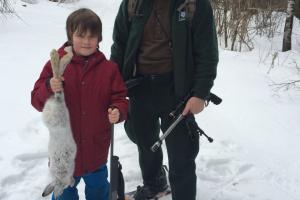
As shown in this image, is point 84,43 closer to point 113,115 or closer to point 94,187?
point 113,115

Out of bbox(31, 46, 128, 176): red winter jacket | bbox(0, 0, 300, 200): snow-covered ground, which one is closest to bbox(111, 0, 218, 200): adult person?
bbox(31, 46, 128, 176): red winter jacket

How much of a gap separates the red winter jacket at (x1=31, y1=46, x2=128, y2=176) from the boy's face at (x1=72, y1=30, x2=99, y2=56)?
0.04 metres

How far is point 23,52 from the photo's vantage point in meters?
7.13

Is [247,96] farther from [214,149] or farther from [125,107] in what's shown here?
[125,107]

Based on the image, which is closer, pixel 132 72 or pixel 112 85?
pixel 112 85

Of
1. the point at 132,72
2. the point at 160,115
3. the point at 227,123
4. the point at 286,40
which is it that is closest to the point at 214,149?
the point at 227,123

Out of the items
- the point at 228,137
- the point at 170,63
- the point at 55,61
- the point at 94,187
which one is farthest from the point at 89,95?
the point at 228,137

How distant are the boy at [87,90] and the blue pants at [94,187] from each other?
0.11 metres

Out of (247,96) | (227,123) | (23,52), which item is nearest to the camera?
(227,123)

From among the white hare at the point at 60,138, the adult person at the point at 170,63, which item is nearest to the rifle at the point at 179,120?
the adult person at the point at 170,63

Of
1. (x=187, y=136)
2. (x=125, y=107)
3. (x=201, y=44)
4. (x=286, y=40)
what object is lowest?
(x=286, y=40)

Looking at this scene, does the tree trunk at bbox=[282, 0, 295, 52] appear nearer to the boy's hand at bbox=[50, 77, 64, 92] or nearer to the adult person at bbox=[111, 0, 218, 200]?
the adult person at bbox=[111, 0, 218, 200]

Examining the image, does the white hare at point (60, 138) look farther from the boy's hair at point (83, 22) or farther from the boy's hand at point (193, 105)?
the boy's hand at point (193, 105)

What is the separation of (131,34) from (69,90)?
469 mm
